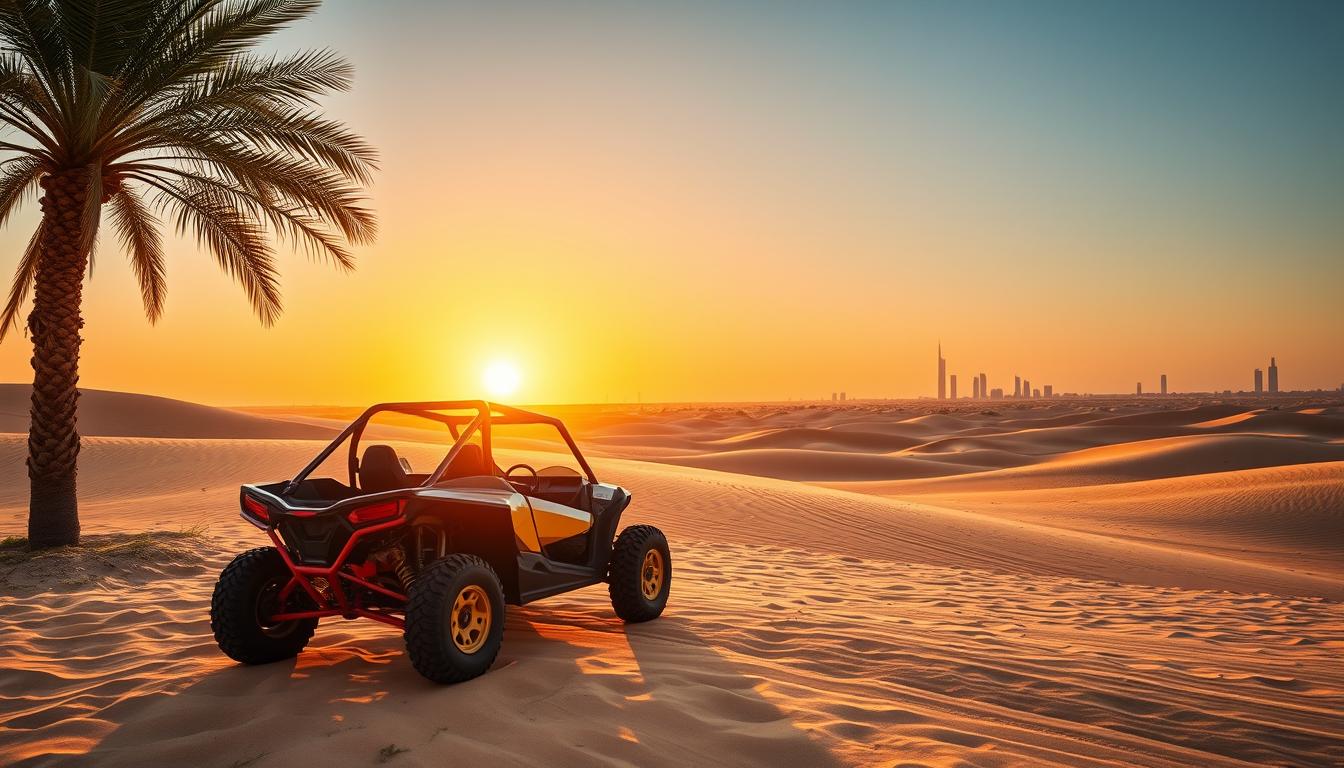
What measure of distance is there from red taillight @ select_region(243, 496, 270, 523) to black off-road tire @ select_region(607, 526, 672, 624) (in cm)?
248

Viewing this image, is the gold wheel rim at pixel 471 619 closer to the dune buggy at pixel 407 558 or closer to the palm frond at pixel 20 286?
the dune buggy at pixel 407 558

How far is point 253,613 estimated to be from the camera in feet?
17.0

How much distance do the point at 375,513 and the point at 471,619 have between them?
2.71 feet

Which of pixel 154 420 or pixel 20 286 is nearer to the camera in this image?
pixel 20 286

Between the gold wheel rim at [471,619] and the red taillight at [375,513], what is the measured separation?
0.59 m

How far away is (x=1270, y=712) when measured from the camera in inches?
192

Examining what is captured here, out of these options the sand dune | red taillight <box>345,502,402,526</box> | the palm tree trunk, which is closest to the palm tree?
the palm tree trunk

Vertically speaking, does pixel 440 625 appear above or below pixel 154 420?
below

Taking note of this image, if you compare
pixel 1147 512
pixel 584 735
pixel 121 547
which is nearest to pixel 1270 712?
pixel 584 735

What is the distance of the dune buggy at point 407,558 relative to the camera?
4.66 meters

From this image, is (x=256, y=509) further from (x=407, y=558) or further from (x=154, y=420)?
(x=154, y=420)

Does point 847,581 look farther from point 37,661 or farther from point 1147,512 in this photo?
point 1147,512

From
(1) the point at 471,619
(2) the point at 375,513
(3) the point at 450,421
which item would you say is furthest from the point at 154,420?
(1) the point at 471,619

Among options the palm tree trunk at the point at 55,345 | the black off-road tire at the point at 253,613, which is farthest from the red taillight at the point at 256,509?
the palm tree trunk at the point at 55,345
